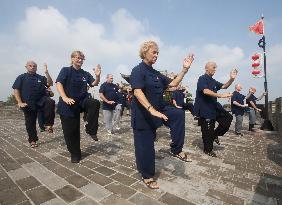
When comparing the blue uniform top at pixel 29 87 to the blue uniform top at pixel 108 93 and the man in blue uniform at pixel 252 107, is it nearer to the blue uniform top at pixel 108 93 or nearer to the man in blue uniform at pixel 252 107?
the blue uniform top at pixel 108 93

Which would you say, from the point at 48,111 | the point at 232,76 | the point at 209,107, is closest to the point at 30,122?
the point at 48,111

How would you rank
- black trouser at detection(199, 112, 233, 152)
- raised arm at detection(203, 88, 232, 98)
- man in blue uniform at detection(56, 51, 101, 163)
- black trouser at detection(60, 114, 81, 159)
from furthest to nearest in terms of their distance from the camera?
1. black trouser at detection(199, 112, 233, 152)
2. raised arm at detection(203, 88, 232, 98)
3. black trouser at detection(60, 114, 81, 159)
4. man in blue uniform at detection(56, 51, 101, 163)

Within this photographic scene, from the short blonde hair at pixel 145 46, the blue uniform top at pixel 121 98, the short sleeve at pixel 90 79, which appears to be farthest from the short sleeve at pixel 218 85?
the blue uniform top at pixel 121 98

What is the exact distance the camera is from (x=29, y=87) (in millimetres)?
6242

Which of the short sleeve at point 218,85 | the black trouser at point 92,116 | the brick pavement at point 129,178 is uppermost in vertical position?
the short sleeve at point 218,85

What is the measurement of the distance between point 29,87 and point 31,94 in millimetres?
183

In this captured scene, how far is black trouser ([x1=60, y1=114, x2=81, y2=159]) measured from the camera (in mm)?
4961

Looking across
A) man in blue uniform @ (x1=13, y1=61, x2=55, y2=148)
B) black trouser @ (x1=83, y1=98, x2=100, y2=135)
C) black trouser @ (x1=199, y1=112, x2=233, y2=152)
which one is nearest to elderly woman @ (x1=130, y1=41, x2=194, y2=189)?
black trouser @ (x1=83, y1=98, x2=100, y2=135)

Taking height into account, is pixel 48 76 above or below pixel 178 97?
above

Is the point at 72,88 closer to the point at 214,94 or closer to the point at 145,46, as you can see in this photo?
the point at 145,46

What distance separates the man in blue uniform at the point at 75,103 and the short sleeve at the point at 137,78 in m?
1.56

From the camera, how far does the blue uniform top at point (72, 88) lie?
4.79 metres

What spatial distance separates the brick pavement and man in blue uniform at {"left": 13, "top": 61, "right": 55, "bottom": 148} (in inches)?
29.1

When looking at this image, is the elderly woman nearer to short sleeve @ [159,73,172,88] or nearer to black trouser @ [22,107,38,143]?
short sleeve @ [159,73,172,88]
